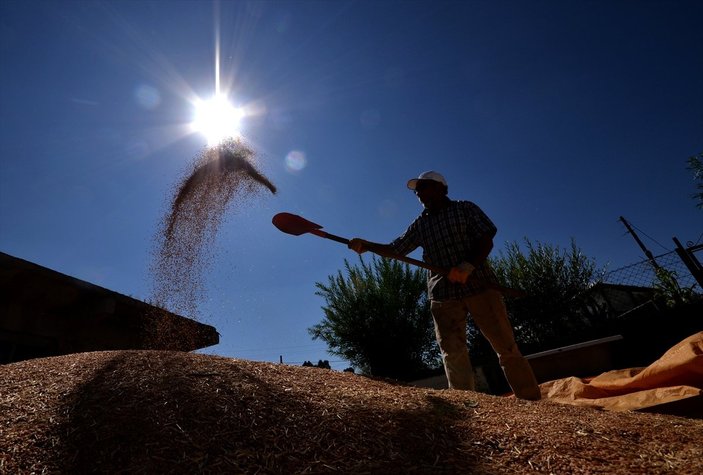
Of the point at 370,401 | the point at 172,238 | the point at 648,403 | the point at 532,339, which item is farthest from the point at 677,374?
the point at 532,339

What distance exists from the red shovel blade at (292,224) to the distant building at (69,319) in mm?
2845

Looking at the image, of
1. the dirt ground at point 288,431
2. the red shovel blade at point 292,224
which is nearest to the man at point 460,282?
the red shovel blade at point 292,224

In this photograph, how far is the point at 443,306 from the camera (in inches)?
133

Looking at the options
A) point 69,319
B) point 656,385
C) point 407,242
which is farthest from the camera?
point 69,319

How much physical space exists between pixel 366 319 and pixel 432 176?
10714 millimetres

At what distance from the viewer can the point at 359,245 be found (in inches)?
143

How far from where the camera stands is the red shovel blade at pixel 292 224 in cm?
395

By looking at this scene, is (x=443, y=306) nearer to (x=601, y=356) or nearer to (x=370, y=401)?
(x=370, y=401)

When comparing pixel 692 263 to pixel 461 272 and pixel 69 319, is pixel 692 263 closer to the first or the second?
pixel 461 272

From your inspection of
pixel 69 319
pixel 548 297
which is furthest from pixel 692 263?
pixel 69 319

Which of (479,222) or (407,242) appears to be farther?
(407,242)

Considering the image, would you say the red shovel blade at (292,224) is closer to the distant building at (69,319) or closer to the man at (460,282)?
the man at (460,282)

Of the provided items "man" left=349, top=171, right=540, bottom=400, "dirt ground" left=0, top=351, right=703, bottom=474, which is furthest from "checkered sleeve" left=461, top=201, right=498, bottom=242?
"dirt ground" left=0, top=351, right=703, bottom=474

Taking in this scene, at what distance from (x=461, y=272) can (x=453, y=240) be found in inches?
18.7
